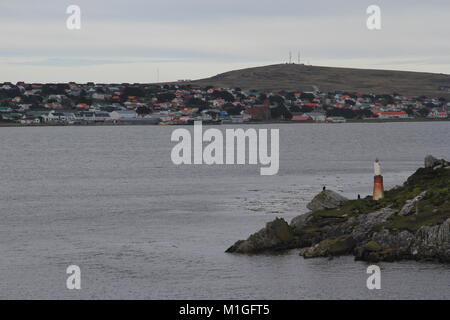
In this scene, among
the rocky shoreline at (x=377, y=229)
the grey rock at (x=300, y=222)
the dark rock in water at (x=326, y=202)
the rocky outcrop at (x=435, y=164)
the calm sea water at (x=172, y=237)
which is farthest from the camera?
the rocky outcrop at (x=435, y=164)

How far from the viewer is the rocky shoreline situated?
122ft

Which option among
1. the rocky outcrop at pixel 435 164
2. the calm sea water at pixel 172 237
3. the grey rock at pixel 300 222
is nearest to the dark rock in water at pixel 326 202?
the grey rock at pixel 300 222

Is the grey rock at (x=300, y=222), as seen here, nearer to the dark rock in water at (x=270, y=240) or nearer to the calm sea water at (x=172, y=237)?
the dark rock in water at (x=270, y=240)

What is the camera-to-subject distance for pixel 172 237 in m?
46.8

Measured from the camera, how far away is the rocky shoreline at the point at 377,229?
37.3 meters

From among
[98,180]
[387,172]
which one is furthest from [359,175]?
[98,180]

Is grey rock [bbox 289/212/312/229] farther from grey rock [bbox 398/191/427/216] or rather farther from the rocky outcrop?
the rocky outcrop

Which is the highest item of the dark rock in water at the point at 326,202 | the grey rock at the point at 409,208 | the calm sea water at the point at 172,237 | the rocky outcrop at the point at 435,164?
the rocky outcrop at the point at 435,164

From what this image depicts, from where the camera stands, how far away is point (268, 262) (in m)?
38.6

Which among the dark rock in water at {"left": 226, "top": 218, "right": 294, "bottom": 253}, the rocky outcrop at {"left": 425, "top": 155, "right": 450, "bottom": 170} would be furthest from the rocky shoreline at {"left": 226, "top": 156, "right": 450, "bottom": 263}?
the rocky outcrop at {"left": 425, "top": 155, "right": 450, "bottom": 170}

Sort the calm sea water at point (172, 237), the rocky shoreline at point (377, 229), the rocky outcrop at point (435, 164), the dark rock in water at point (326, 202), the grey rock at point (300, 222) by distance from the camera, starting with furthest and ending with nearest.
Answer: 1. the rocky outcrop at point (435, 164)
2. the dark rock in water at point (326, 202)
3. the grey rock at point (300, 222)
4. the rocky shoreline at point (377, 229)
5. the calm sea water at point (172, 237)

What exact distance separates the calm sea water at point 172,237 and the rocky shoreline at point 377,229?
2.59 ft
